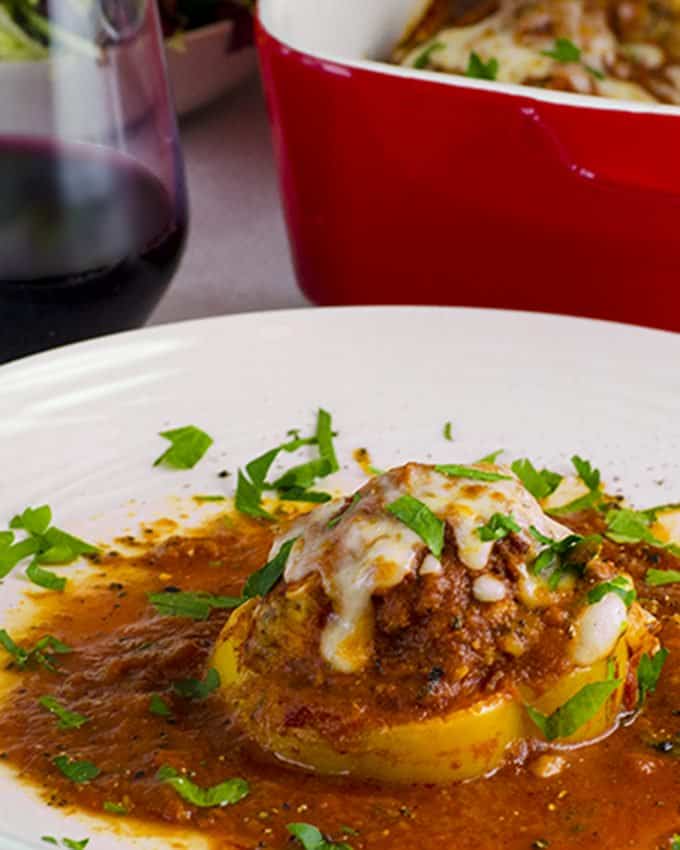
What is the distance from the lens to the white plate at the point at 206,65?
4.85 metres

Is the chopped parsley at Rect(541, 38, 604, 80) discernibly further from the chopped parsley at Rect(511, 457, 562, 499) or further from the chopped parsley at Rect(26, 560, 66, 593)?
the chopped parsley at Rect(26, 560, 66, 593)

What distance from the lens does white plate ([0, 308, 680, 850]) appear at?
3.15 m

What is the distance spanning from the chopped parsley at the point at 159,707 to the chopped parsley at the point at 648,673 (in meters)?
0.66

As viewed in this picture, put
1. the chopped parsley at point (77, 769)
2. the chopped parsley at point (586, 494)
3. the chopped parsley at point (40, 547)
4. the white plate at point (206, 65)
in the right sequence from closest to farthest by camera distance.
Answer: the chopped parsley at point (77, 769) → the chopped parsley at point (40, 547) → the chopped parsley at point (586, 494) → the white plate at point (206, 65)

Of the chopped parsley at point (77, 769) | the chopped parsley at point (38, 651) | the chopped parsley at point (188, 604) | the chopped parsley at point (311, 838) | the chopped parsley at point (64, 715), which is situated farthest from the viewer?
the chopped parsley at point (188, 604)

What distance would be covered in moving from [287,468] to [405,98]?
87 centimetres

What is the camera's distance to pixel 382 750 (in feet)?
7.71

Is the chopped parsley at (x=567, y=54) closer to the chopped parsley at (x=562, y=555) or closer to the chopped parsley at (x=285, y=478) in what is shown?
the chopped parsley at (x=285, y=478)

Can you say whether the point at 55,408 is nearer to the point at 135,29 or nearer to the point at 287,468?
the point at 287,468

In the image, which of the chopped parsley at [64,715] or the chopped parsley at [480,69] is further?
the chopped parsley at [480,69]

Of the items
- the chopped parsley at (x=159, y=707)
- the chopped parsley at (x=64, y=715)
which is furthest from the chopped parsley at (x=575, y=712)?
the chopped parsley at (x=64, y=715)

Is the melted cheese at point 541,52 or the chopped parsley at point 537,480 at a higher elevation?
the melted cheese at point 541,52

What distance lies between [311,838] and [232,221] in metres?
2.79

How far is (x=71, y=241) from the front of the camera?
3.51m
